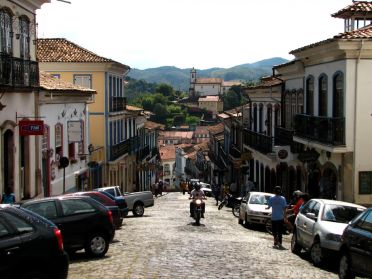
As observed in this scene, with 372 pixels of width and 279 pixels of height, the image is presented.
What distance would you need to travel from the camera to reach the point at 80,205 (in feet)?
49.2

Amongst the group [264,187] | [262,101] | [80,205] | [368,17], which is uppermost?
[368,17]

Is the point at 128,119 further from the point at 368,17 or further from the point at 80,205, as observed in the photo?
the point at 80,205

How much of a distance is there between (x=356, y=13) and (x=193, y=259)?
671 inches

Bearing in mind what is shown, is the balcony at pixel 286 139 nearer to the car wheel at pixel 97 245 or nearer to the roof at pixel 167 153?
the car wheel at pixel 97 245

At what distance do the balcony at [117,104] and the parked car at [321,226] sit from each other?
91.3 feet

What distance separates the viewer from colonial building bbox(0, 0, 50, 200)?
20453 mm

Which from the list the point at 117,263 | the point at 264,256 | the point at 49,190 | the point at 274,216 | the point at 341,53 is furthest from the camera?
the point at 49,190

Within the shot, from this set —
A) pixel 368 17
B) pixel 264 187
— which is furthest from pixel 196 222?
pixel 264 187

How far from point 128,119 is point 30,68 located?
1153 inches

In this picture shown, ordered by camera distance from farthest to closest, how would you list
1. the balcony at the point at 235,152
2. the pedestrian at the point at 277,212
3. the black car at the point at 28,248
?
the balcony at the point at 235,152 < the pedestrian at the point at 277,212 < the black car at the point at 28,248

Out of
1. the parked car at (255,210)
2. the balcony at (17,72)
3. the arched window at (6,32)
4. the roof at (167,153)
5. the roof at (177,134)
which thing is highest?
the arched window at (6,32)

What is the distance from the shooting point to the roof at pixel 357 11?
2773cm

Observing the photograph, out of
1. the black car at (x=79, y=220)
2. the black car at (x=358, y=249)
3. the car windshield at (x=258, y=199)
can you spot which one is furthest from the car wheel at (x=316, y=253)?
the car windshield at (x=258, y=199)

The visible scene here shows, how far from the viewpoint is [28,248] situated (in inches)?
374
